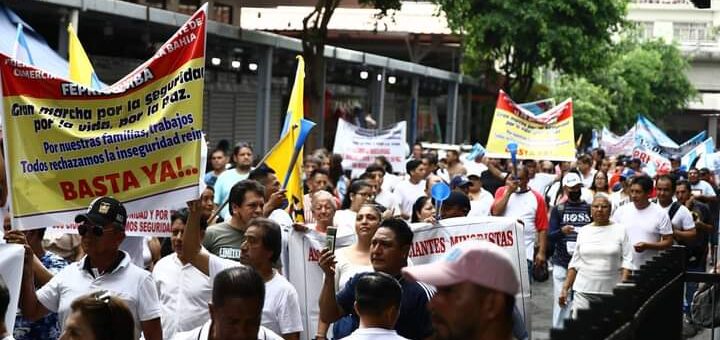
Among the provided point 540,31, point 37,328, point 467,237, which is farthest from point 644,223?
point 540,31

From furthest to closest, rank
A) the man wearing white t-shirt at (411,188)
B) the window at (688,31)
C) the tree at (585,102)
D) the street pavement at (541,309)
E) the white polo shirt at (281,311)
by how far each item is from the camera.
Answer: the window at (688,31), the tree at (585,102), the man wearing white t-shirt at (411,188), the street pavement at (541,309), the white polo shirt at (281,311)

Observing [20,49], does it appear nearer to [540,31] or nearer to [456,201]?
[456,201]

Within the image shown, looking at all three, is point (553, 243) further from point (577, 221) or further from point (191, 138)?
point (191, 138)

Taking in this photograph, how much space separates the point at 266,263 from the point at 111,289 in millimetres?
962

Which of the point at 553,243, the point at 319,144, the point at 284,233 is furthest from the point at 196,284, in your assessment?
the point at 319,144

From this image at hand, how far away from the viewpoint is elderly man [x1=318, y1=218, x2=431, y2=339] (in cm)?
739

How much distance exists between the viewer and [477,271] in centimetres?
409

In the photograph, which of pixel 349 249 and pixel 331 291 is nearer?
pixel 331 291

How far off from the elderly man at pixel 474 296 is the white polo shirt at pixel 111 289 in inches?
119

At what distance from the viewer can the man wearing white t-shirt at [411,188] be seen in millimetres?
16969

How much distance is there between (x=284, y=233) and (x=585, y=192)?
350 inches

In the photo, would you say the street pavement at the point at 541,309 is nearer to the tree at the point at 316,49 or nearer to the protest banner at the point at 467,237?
the protest banner at the point at 467,237

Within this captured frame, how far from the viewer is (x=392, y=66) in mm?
37375

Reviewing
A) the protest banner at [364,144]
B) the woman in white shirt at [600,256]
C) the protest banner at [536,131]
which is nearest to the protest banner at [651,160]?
the protest banner at [536,131]
